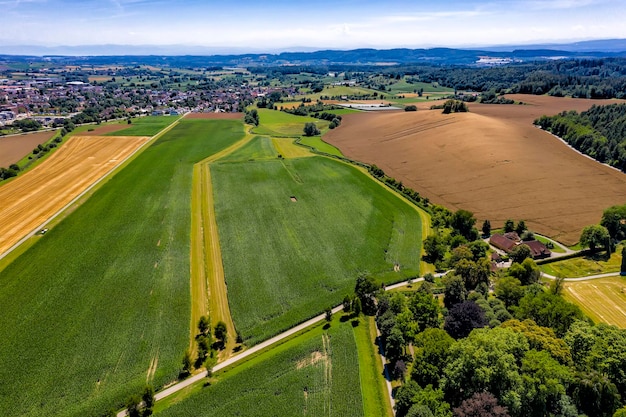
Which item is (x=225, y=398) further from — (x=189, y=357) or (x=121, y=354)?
(x=121, y=354)

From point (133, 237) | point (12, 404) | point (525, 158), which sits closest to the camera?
point (12, 404)

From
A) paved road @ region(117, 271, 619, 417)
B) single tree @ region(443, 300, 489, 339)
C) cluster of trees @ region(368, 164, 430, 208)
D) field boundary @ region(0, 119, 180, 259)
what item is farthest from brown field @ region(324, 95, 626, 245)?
field boundary @ region(0, 119, 180, 259)

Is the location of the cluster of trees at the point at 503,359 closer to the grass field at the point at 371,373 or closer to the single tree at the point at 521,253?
the grass field at the point at 371,373

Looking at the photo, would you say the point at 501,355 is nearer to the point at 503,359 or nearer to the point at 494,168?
the point at 503,359

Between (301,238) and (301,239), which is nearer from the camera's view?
(301,239)

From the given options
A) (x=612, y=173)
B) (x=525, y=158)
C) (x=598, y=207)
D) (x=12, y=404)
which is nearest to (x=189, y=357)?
(x=12, y=404)

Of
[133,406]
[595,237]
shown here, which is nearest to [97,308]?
[133,406]

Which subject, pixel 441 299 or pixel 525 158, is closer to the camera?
pixel 441 299
